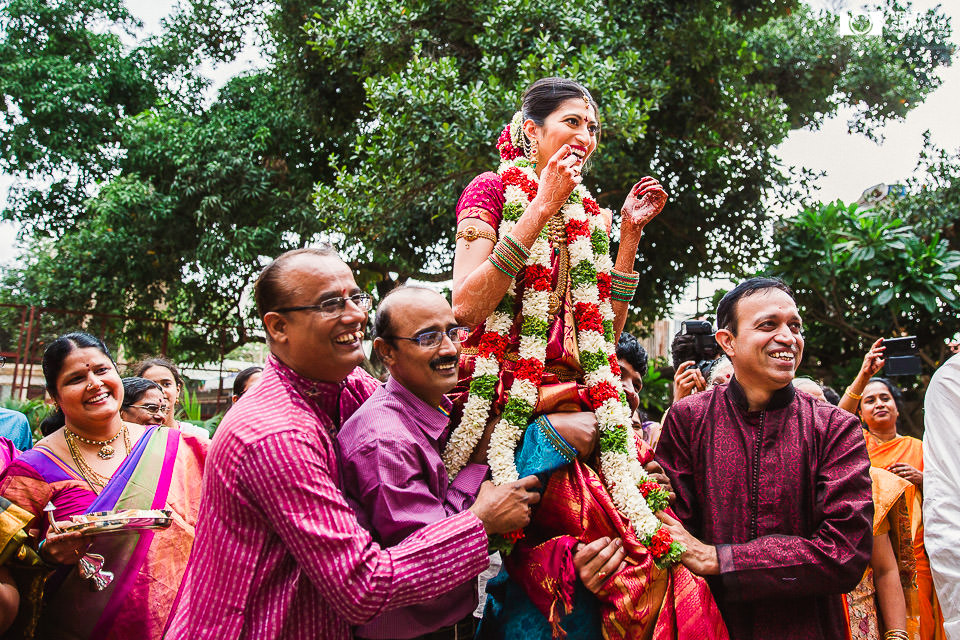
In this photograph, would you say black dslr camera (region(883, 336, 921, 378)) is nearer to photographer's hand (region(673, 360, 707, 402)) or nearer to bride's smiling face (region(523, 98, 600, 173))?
photographer's hand (region(673, 360, 707, 402))

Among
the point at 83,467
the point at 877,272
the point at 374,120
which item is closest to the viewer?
the point at 83,467

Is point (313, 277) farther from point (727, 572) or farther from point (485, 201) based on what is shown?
point (727, 572)

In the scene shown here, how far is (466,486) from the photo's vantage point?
2.20 meters

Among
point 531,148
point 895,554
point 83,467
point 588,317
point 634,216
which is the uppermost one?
point 531,148

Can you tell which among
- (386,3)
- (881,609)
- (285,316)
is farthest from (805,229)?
(285,316)

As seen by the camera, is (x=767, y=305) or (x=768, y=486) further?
(x=767, y=305)

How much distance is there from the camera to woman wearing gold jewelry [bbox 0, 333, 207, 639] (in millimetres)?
2693

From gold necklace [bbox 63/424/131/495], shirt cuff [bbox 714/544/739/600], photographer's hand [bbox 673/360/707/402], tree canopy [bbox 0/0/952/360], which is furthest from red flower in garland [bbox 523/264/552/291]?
tree canopy [bbox 0/0/952/360]

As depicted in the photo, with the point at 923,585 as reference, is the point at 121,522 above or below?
above

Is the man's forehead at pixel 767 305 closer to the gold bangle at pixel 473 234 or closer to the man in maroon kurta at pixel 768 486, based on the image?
the man in maroon kurta at pixel 768 486

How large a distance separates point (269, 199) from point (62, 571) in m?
8.98

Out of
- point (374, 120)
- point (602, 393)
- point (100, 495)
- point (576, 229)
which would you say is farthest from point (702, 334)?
point (374, 120)

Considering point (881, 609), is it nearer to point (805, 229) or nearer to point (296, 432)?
point (296, 432)

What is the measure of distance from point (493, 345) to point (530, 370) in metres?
0.18
